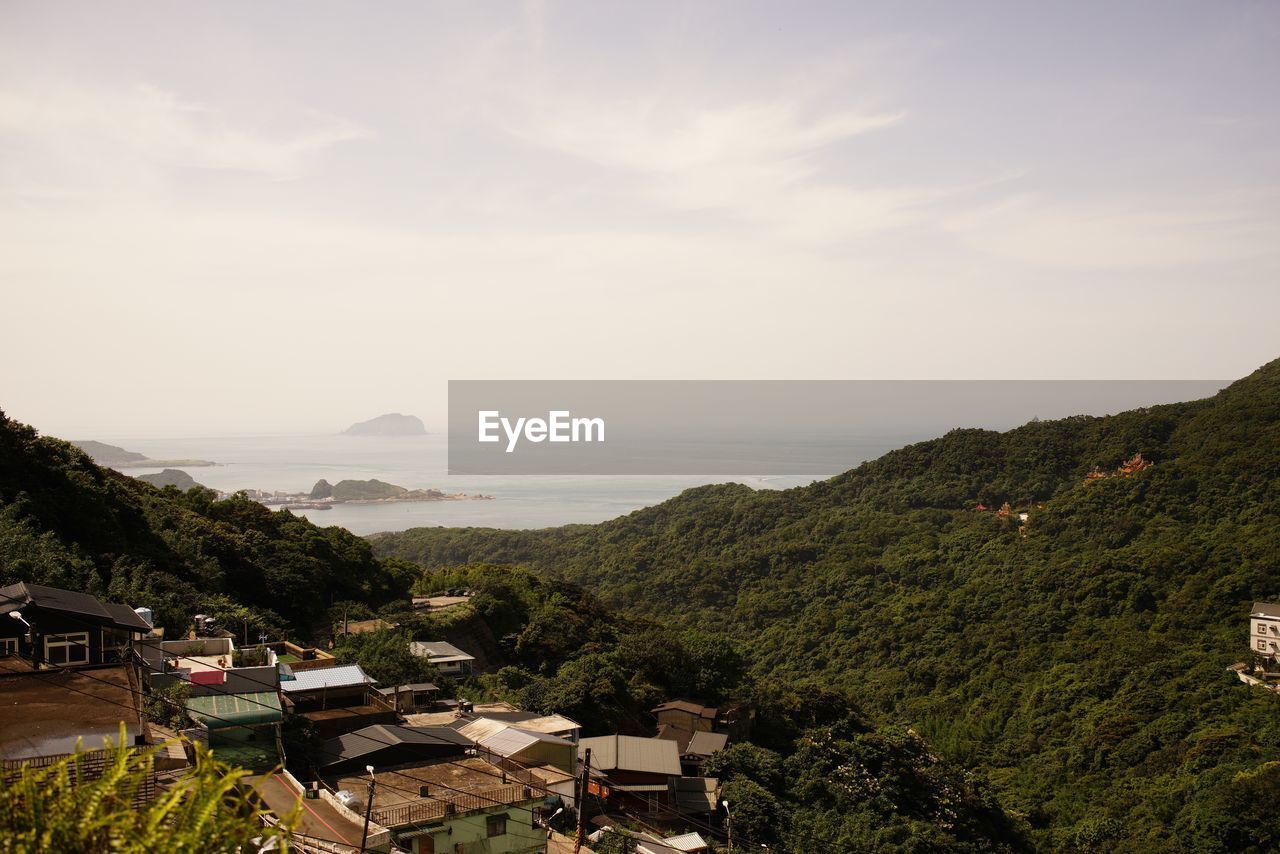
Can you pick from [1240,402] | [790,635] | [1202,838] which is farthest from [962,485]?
[1202,838]

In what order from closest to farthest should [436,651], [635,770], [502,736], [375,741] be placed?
1. [375,741]
2. [502,736]
3. [635,770]
4. [436,651]

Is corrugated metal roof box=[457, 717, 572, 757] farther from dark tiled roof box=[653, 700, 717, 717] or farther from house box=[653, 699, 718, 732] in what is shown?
dark tiled roof box=[653, 700, 717, 717]

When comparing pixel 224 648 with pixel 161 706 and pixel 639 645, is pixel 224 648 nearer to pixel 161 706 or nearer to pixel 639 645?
pixel 161 706

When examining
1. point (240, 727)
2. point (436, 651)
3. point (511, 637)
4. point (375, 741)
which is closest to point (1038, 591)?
point (511, 637)

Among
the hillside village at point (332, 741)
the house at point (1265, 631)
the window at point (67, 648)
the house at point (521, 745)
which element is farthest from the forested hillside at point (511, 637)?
the house at point (1265, 631)

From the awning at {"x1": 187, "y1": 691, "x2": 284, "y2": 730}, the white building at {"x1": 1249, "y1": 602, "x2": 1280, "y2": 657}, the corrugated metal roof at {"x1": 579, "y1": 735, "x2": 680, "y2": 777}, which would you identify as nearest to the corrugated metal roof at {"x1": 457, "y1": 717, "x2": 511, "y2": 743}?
the corrugated metal roof at {"x1": 579, "y1": 735, "x2": 680, "y2": 777}

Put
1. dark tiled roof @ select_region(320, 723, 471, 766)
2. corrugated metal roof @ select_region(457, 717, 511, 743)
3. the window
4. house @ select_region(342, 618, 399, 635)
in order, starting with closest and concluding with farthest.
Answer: the window < dark tiled roof @ select_region(320, 723, 471, 766) < corrugated metal roof @ select_region(457, 717, 511, 743) < house @ select_region(342, 618, 399, 635)

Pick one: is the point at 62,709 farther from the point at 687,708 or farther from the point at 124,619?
the point at 687,708

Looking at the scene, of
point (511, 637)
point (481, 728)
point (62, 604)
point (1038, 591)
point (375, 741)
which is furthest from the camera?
point (1038, 591)
